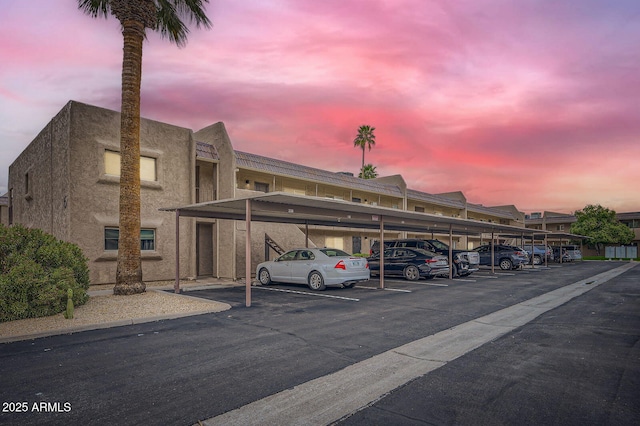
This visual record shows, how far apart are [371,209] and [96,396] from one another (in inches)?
433

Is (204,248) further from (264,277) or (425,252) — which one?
(425,252)

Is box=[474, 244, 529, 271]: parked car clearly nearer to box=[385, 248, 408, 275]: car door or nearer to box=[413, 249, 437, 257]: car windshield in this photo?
box=[413, 249, 437, 257]: car windshield

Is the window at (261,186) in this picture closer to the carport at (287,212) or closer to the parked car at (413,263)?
the carport at (287,212)

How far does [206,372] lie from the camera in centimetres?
539

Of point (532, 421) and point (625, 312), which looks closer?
point (532, 421)

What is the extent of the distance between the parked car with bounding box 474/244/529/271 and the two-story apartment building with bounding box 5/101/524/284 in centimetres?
1290

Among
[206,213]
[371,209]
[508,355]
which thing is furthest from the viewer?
[206,213]

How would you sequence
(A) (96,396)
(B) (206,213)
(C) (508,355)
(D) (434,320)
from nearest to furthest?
(A) (96,396), (C) (508,355), (D) (434,320), (B) (206,213)

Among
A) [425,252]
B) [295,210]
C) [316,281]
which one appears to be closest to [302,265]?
[316,281]

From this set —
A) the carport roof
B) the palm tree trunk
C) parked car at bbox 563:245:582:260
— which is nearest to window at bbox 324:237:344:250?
the carport roof

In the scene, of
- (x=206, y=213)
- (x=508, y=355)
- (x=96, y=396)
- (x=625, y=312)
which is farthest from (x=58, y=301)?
(x=625, y=312)

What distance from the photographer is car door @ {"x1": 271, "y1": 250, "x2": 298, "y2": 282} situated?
15259 millimetres

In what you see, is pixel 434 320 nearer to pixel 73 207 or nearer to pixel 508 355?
pixel 508 355

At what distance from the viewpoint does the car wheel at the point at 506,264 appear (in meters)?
25.8
